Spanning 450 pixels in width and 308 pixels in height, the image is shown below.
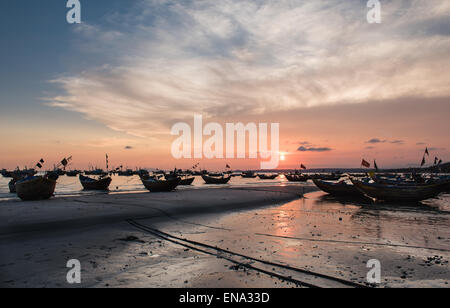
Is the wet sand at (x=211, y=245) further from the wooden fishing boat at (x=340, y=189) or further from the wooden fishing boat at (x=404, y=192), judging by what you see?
the wooden fishing boat at (x=340, y=189)

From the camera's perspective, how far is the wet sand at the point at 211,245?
6.25 m

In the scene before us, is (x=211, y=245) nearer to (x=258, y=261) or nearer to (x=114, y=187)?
(x=258, y=261)

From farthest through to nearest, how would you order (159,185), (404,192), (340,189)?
(159,185)
(340,189)
(404,192)

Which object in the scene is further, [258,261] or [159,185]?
[159,185]

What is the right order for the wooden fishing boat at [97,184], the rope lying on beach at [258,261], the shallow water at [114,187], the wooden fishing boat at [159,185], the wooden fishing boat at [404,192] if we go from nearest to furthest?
the rope lying on beach at [258,261] < the wooden fishing boat at [404,192] < the shallow water at [114,187] < the wooden fishing boat at [159,185] < the wooden fishing boat at [97,184]

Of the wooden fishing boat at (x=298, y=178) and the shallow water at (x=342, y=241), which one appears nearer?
the shallow water at (x=342, y=241)

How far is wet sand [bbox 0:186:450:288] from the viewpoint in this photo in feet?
20.5

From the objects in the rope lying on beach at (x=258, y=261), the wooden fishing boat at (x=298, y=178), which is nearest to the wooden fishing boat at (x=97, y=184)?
the rope lying on beach at (x=258, y=261)

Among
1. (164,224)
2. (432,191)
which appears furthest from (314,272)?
(432,191)

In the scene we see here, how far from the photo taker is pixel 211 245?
9.29 m

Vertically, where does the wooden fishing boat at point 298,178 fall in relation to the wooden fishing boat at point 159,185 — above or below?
below

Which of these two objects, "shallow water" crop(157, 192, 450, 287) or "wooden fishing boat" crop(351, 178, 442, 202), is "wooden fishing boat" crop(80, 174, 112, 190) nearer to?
"shallow water" crop(157, 192, 450, 287)

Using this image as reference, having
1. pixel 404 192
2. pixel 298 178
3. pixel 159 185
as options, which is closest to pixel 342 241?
pixel 404 192

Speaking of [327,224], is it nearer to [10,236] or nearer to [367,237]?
[367,237]
